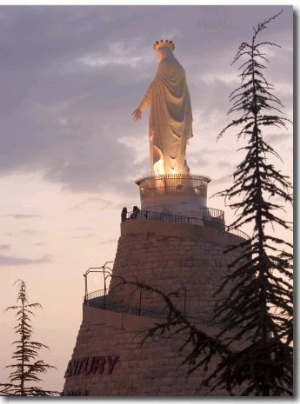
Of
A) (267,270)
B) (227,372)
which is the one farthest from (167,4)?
(227,372)

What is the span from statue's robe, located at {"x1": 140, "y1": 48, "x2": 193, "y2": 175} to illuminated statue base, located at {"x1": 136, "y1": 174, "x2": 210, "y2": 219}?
279 mm

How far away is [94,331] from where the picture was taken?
76.5ft

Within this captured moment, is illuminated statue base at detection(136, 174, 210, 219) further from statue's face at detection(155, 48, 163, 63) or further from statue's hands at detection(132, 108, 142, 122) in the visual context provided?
statue's face at detection(155, 48, 163, 63)

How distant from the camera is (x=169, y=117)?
24.3m

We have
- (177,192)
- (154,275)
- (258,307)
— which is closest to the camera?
(258,307)

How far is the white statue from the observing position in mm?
24109

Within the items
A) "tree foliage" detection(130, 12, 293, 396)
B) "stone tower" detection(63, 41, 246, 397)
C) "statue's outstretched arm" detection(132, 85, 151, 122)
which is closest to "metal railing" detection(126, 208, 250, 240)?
"stone tower" detection(63, 41, 246, 397)

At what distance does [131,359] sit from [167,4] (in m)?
11.0

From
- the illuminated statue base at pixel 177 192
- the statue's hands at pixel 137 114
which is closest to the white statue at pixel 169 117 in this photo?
the illuminated statue base at pixel 177 192

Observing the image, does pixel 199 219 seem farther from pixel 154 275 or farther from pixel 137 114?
pixel 137 114

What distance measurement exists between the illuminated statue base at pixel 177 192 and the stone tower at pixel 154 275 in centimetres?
2

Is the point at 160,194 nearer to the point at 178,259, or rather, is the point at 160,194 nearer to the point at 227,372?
the point at 178,259

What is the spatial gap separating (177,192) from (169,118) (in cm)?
180

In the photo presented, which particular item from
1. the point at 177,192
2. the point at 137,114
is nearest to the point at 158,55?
the point at 137,114
